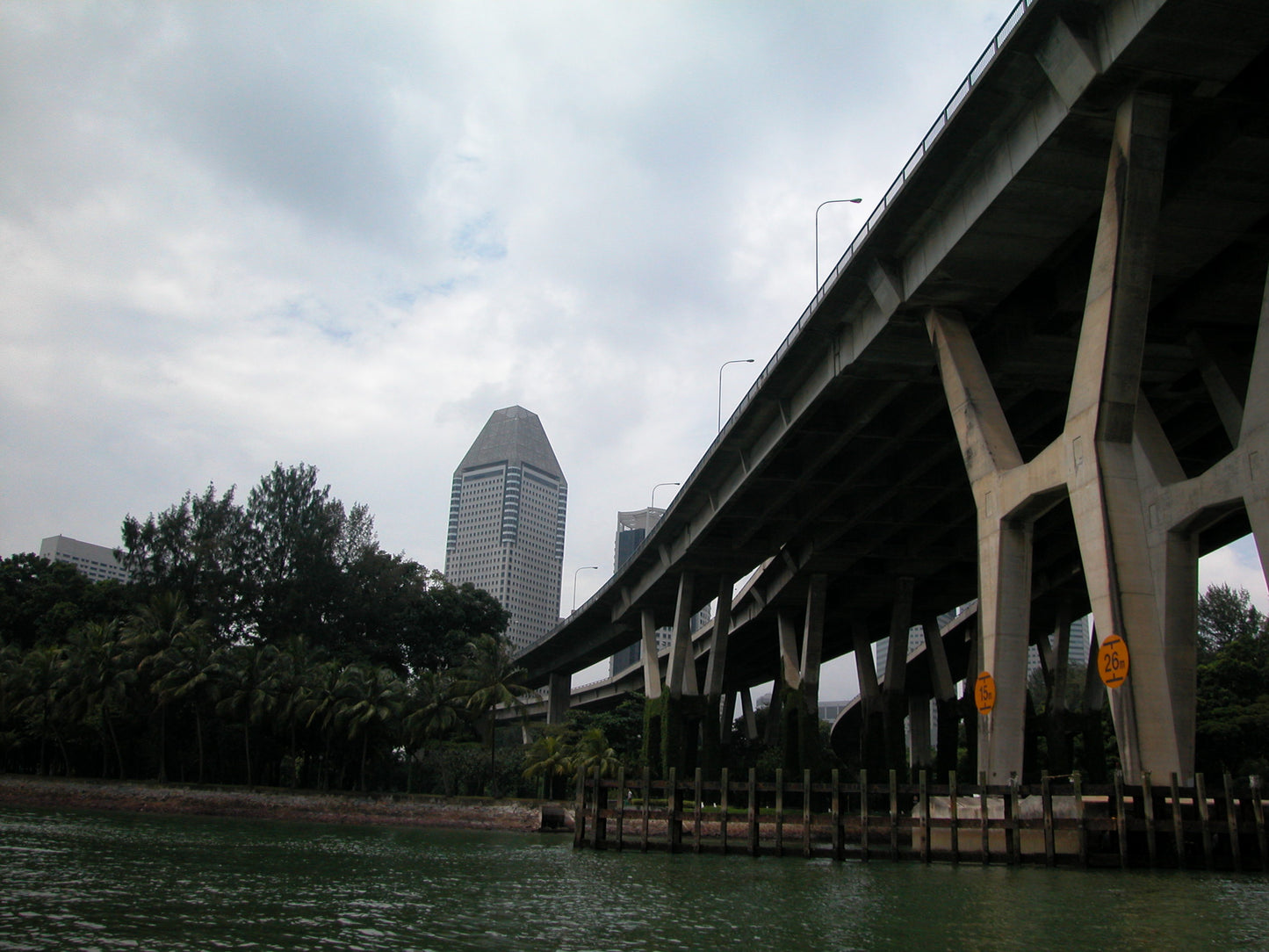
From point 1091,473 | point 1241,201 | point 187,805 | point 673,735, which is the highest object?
point 1241,201

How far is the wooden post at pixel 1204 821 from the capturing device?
2270cm

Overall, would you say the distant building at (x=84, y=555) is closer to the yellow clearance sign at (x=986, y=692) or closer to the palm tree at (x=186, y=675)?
the palm tree at (x=186, y=675)

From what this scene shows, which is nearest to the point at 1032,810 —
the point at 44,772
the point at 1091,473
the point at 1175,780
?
the point at 1175,780

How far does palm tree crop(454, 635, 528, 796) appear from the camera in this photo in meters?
55.6

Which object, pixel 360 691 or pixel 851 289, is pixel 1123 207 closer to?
pixel 851 289

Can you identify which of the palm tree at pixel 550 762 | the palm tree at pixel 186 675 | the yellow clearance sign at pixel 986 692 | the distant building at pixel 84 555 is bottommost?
the palm tree at pixel 550 762

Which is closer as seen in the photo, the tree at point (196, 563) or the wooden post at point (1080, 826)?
the wooden post at point (1080, 826)

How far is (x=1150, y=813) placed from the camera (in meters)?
22.8

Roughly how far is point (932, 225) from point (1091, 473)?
350 inches

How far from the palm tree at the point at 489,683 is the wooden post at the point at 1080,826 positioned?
3498cm

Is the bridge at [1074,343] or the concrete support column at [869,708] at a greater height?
the bridge at [1074,343]

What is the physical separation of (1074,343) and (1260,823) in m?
15.1

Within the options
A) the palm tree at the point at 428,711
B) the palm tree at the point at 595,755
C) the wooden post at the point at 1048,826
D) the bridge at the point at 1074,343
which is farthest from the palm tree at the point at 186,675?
the wooden post at the point at 1048,826

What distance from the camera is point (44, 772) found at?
59844mm
